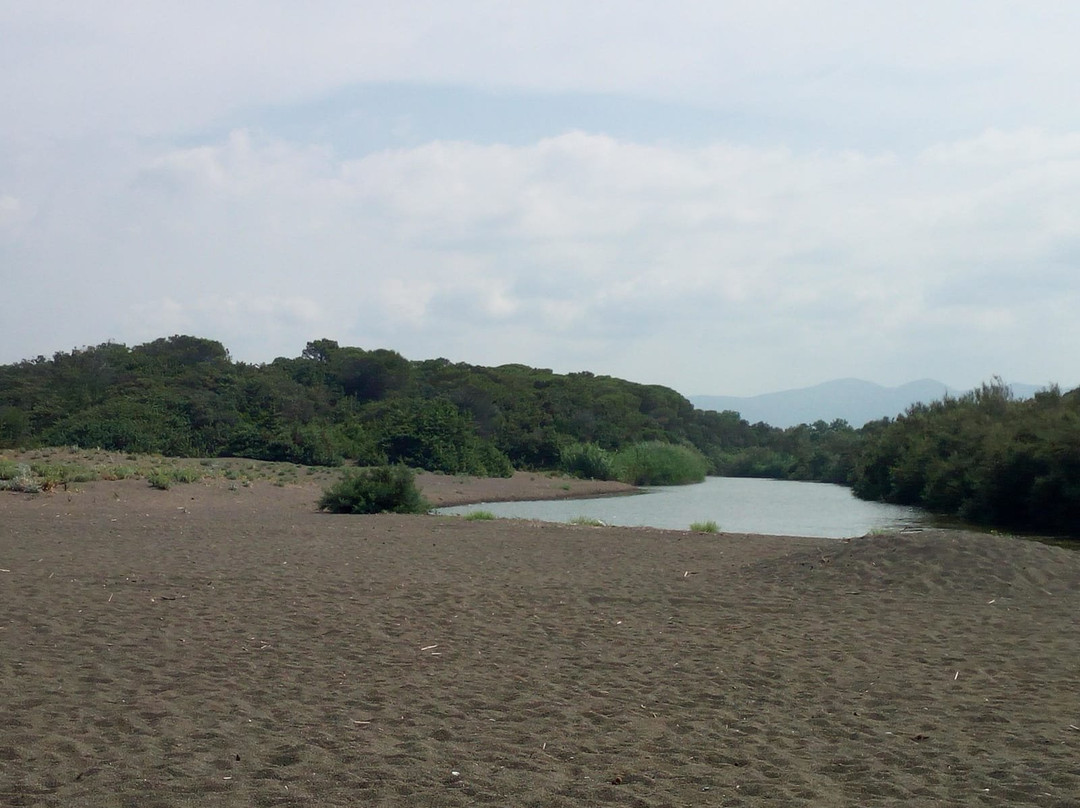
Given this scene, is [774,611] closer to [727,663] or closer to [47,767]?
[727,663]

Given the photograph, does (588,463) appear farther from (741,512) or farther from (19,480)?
(19,480)

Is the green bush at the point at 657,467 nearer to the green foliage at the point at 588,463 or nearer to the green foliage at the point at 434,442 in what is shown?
the green foliage at the point at 588,463

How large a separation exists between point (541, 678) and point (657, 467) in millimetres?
50961

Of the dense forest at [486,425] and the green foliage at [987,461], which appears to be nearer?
the green foliage at [987,461]

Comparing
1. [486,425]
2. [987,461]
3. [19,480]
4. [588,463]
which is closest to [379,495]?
[19,480]

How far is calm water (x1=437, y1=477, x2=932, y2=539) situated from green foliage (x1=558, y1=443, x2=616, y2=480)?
27.8 ft

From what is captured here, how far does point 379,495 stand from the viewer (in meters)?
25.9

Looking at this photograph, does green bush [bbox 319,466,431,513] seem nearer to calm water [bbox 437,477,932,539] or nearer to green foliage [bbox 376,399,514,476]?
calm water [bbox 437,477,932,539]

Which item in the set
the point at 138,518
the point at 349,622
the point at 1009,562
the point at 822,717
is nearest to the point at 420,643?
the point at 349,622

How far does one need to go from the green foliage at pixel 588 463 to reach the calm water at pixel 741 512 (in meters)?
8.48

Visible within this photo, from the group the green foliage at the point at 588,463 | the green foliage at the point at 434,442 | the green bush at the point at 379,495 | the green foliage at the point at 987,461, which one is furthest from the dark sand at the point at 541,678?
the green foliage at the point at 588,463

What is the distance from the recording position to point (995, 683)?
750cm

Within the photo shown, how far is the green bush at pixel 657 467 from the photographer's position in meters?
58.0

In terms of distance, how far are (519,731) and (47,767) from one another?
2656 mm
